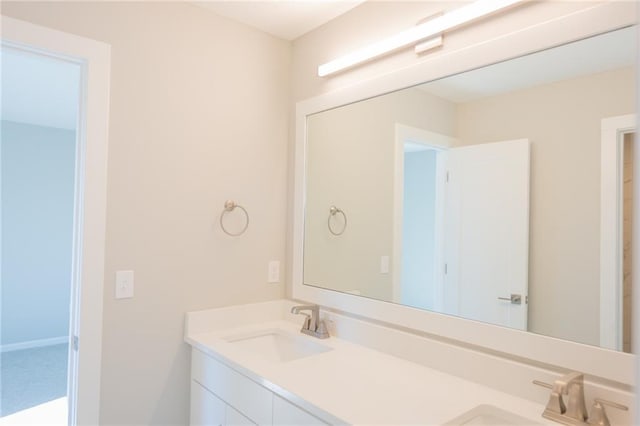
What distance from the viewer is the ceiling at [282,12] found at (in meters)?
1.82

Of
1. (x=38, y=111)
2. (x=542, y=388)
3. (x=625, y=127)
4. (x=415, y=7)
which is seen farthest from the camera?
(x=38, y=111)

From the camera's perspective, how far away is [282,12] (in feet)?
6.25

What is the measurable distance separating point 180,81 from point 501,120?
4.57 feet

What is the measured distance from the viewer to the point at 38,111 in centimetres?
386

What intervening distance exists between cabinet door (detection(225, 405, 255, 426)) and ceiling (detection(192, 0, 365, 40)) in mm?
1787

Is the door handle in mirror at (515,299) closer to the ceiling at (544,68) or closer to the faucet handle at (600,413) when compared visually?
the faucet handle at (600,413)

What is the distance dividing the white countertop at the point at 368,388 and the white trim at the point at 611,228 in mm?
323

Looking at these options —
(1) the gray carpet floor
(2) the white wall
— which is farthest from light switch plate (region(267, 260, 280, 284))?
(2) the white wall

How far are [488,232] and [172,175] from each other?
1.37m

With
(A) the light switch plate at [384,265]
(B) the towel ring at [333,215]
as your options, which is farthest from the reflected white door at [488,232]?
(B) the towel ring at [333,215]

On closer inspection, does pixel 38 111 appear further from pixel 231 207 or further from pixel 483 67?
pixel 483 67

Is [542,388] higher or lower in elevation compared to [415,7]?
lower

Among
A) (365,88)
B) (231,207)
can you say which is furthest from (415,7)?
(231,207)

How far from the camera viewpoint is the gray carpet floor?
3.05m
